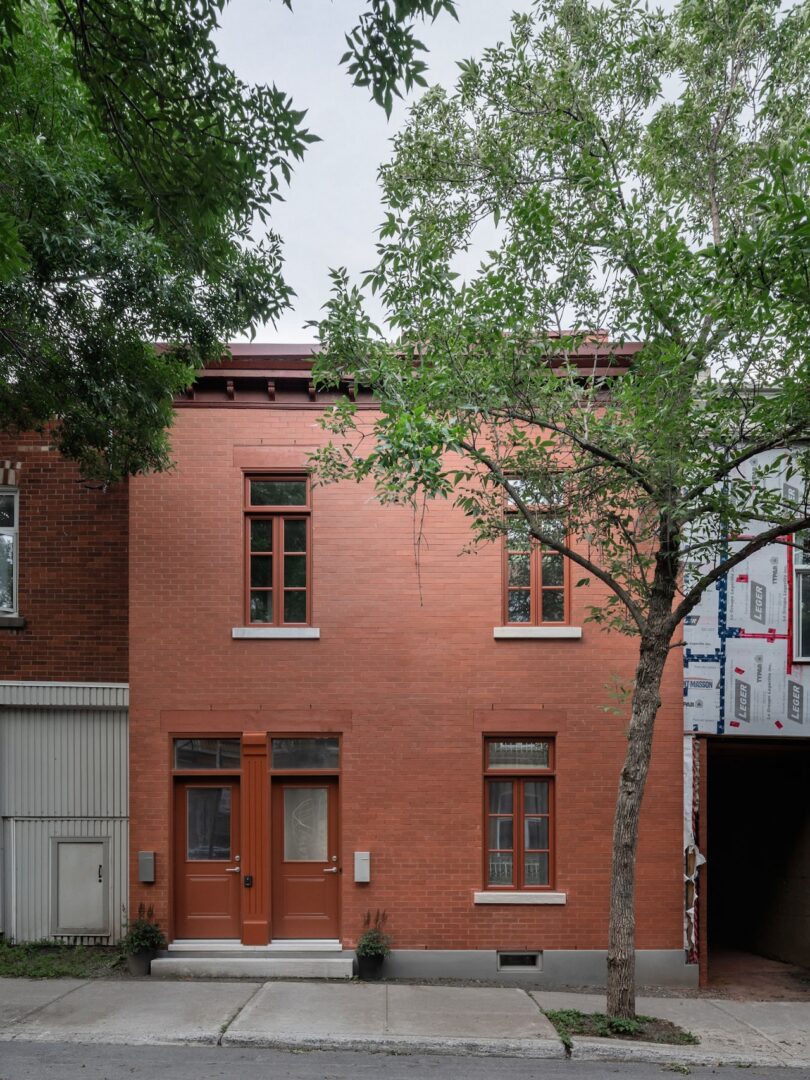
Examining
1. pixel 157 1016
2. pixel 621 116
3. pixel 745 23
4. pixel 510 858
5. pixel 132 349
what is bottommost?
pixel 157 1016

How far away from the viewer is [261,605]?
12.9 m

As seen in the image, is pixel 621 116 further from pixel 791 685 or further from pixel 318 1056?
pixel 318 1056

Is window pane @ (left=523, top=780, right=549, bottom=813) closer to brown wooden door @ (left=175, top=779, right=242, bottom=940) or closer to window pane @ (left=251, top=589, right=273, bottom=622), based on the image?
brown wooden door @ (left=175, top=779, right=242, bottom=940)

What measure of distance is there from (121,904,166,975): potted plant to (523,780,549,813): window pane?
489 centimetres

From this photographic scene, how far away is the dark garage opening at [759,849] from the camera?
1361 cm

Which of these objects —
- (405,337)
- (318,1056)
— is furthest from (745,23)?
(318,1056)

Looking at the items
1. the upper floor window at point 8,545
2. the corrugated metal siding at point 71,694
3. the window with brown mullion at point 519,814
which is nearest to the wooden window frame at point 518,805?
the window with brown mullion at point 519,814

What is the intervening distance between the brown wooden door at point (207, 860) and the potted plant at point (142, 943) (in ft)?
1.36

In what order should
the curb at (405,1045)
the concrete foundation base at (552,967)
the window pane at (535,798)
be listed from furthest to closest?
1. the window pane at (535,798)
2. the concrete foundation base at (552,967)
3. the curb at (405,1045)

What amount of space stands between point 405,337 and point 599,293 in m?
2.16

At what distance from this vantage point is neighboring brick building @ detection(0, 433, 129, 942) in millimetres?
13180

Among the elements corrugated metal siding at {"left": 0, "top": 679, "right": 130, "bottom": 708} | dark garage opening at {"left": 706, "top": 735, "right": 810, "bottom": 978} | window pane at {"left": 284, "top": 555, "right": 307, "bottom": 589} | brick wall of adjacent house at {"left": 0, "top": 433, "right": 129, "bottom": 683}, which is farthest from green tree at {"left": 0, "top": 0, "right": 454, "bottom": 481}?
dark garage opening at {"left": 706, "top": 735, "right": 810, "bottom": 978}

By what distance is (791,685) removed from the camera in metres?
12.4

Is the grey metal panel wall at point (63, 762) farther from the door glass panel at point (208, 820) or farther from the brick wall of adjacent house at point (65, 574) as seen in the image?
the door glass panel at point (208, 820)
